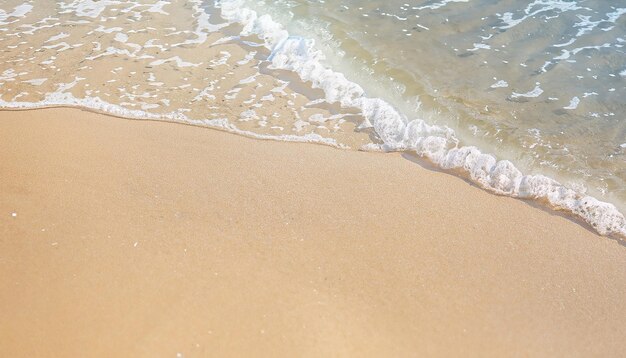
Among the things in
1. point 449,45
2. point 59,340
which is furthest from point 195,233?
point 449,45

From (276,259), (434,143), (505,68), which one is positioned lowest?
(505,68)

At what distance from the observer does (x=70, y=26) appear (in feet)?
25.6

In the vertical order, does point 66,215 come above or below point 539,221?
above

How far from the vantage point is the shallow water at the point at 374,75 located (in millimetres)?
5227

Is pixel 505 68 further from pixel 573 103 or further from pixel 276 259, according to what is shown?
pixel 276 259

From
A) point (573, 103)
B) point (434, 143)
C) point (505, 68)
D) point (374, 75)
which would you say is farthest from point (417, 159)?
point (505, 68)

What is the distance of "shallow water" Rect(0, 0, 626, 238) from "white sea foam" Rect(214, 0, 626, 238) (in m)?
0.01

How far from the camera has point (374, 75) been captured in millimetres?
6566

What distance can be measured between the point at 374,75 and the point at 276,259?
3.36m

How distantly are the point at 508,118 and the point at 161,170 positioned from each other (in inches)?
133

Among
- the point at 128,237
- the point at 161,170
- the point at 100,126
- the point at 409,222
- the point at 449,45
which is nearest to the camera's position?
the point at 128,237

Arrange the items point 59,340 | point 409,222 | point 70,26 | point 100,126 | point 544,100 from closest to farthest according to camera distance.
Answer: point 59,340 → point 409,222 → point 100,126 → point 544,100 → point 70,26

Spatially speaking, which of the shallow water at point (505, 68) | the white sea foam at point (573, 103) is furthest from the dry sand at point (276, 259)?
the white sea foam at point (573, 103)

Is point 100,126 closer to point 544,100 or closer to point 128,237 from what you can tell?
point 128,237
